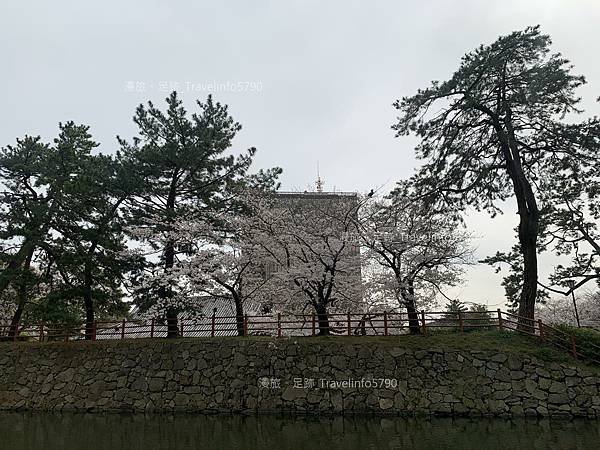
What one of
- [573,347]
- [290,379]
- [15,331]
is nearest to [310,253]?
[290,379]

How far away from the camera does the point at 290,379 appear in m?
13.7

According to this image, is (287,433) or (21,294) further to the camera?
(21,294)

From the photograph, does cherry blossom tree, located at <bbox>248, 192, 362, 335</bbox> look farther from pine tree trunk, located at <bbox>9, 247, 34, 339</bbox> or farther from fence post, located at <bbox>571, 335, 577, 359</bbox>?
pine tree trunk, located at <bbox>9, 247, 34, 339</bbox>

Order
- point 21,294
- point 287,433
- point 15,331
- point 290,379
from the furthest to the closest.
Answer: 1. point 15,331
2. point 21,294
3. point 290,379
4. point 287,433

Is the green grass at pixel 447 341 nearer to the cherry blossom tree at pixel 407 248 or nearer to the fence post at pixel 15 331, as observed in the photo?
the cherry blossom tree at pixel 407 248

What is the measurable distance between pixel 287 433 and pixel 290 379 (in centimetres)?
350

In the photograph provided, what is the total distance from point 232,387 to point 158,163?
8.55 meters

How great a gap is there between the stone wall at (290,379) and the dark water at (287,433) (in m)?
0.80

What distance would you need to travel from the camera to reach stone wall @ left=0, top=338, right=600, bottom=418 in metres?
12.3

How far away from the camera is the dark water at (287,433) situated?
878cm

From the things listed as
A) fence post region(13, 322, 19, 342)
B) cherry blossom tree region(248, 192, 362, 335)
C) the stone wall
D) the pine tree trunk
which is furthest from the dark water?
the pine tree trunk

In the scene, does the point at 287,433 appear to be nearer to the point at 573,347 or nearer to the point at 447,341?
the point at 447,341

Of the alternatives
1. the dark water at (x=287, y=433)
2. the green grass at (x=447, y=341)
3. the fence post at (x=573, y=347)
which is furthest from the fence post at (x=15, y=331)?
the fence post at (x=573, y=347)

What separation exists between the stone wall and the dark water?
80 centimetres
